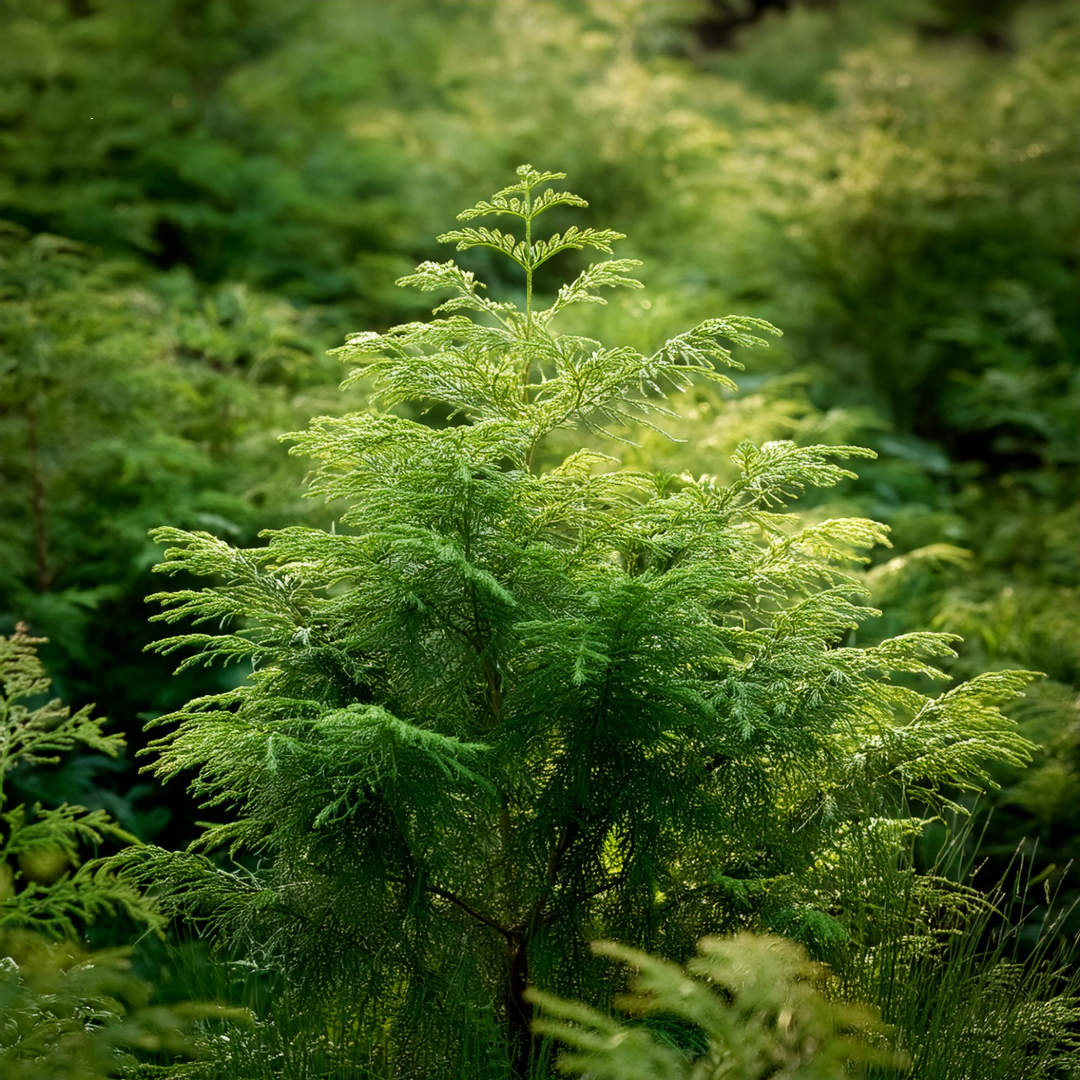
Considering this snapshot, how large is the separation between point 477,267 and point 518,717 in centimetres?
504

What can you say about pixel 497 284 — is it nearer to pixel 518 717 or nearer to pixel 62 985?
pixel 518 717

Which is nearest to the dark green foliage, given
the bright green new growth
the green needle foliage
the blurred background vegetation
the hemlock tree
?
the bright green new growth

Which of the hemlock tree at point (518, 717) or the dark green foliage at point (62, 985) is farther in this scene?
the hemlock tree at point (518, 717)

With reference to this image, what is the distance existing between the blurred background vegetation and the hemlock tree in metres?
1.41

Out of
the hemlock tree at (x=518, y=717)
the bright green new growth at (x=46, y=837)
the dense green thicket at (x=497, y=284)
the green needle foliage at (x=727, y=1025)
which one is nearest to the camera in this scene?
the green needle foliage at (x=727, y=1025)

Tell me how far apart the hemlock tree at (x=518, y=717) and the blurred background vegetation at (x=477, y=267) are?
1412 millimetres

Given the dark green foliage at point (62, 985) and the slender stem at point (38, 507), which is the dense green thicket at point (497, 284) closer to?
the slender stem at point (38, 507)

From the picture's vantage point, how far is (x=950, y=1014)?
204cm

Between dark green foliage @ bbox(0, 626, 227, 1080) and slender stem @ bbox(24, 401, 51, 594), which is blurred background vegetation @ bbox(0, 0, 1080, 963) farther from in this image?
dark green foliage @ bbox(0, 626, 227, 1080)

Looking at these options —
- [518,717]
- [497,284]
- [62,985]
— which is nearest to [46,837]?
[62,985]

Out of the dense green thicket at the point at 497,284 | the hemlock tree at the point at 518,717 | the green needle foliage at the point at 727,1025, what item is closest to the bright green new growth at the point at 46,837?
the hemlock tree at the point at 518,717

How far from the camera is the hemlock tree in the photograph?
172cm

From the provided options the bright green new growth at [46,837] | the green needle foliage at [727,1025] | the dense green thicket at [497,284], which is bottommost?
the bright green new growth at [46,837]

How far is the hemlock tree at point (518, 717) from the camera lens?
172 centimetres
